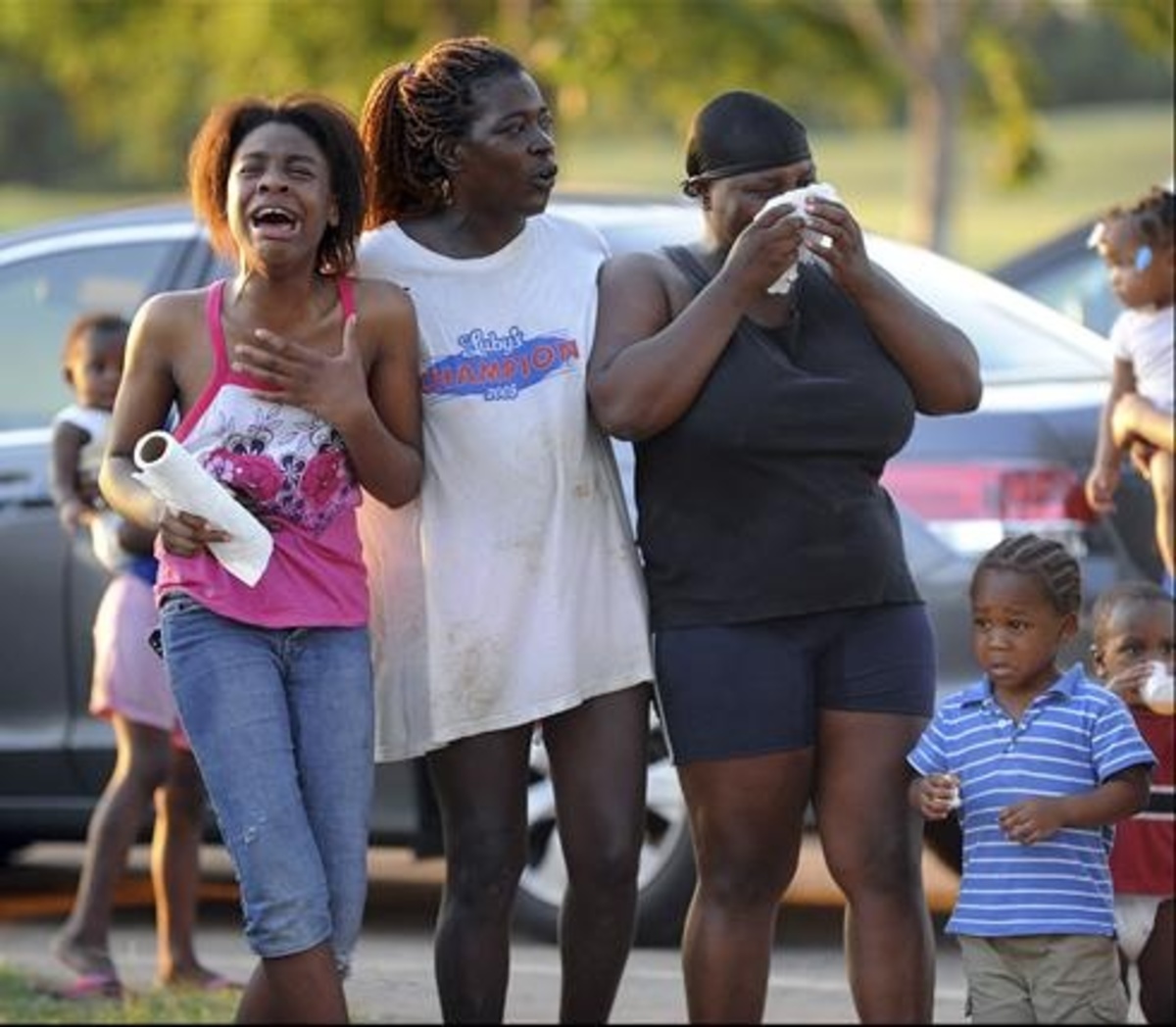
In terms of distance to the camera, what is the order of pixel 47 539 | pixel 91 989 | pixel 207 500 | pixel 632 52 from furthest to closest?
pixel 632 52 < pixel 47 539 < pixel 91 989 < pixel 207 500

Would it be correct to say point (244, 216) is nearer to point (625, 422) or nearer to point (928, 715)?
point (625, 422)

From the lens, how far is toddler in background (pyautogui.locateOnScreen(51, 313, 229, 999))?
7.50 m

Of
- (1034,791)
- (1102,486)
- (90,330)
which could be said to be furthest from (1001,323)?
(1034,791)

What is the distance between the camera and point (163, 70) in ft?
113

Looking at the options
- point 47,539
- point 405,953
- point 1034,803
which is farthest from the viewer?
point 47,539

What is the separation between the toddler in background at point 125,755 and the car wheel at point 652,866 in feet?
2.79

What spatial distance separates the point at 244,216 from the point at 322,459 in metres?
0.43

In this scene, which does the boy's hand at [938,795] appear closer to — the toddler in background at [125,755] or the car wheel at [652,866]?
the car wheel at [652,866]

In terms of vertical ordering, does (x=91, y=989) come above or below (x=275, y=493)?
below

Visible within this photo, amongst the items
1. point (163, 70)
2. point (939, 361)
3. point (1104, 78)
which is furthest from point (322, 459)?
point (1104, 78)

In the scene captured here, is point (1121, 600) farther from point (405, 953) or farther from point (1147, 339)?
point (405, 953)

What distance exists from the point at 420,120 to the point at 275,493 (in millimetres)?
729

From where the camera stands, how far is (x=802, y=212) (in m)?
5.18

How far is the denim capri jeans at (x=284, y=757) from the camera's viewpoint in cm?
516
